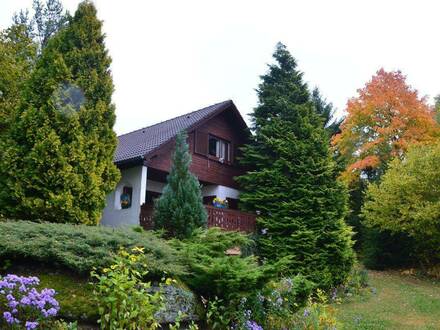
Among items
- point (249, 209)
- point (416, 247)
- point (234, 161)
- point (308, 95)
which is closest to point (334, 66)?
point (308, 95)

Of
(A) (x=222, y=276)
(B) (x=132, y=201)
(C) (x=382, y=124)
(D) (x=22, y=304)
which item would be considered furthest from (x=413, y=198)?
(D) (x=22, y=304)

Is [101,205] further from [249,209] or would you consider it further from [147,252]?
[249,209]

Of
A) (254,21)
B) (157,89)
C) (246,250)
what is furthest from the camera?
(157,89)

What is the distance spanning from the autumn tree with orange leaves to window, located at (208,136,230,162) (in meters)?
7.70

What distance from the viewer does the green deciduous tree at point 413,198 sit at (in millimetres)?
17031

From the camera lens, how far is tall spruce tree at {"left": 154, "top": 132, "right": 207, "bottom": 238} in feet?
37.0

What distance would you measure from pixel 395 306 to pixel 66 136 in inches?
410

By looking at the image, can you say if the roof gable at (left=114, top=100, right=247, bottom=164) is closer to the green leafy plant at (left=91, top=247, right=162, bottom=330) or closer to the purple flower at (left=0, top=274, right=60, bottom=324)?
the green leafy plant at (left=91, top=247, right=162, bottom=330)

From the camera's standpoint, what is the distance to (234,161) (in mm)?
18438

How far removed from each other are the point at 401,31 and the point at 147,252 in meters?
8.31

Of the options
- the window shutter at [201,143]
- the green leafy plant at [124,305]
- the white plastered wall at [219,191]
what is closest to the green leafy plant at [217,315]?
the green leafy plant at [124,305]

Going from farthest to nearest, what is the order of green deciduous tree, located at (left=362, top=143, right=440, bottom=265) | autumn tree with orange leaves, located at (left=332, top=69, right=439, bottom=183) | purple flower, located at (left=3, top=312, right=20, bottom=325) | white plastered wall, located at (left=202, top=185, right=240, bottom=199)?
autumn tree with orange leaves, located at (left=332, top=69, right=439, bottom=183), white plastered wall, located at (left=202, top=185, right=240, bottom=199), green deciduous tree, located at (left=362, top=143, right=440, bottom=265), purple flower, located at (left=3, top=312, right=20, bottom=325)

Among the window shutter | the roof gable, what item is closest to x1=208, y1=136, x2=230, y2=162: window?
the window shutter

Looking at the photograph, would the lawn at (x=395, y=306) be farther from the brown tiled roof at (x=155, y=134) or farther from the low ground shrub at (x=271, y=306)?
the brown tiled roof at (x=155, y=134)
